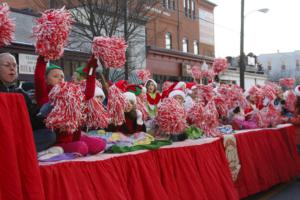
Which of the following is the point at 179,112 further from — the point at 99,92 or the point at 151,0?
the point at 151,0

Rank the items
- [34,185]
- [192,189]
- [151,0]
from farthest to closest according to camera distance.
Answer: [151,0] → [192,189] → [34,185]

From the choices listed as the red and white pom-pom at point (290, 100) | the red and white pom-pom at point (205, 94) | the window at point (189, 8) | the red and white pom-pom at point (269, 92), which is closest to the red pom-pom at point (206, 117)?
the red and white pom-pom at point (205, 94)

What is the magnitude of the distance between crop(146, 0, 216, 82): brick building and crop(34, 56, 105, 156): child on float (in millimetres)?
20625

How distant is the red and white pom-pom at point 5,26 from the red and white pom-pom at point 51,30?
192 mm

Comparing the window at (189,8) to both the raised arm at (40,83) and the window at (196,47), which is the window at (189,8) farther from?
the raised arm at (40,83)

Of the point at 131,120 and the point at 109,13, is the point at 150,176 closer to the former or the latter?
the point at 131,120

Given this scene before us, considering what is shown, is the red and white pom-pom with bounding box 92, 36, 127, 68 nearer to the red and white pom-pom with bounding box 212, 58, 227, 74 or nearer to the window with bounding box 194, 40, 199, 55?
the red and white pom-pom with bounding box 212, 58, 227, 74

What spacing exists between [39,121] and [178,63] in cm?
2601

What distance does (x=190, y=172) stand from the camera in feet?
16.9

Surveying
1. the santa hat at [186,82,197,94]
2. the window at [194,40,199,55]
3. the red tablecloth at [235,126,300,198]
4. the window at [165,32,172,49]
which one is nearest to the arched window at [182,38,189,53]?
the window at [194,40,199,55]

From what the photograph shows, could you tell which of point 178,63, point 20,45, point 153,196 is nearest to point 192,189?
point 153,196

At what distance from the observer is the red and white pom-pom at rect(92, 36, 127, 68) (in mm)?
4090

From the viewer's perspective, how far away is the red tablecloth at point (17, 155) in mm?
3000

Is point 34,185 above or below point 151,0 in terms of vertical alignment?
below
